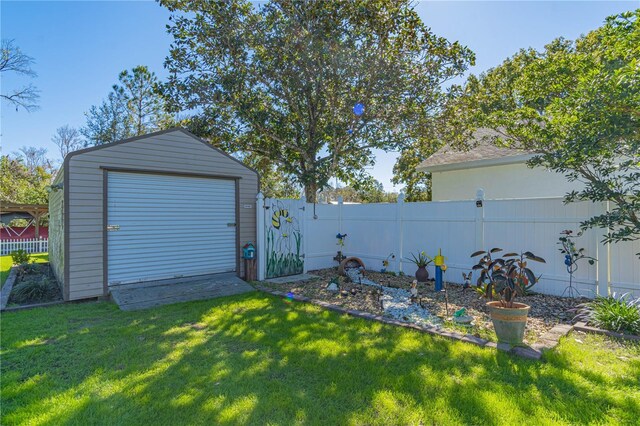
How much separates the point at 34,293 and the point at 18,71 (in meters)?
14.8

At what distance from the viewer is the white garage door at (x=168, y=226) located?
615 centimetres

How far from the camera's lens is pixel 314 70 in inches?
341

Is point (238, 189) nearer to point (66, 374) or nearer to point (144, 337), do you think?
point (144, 337)

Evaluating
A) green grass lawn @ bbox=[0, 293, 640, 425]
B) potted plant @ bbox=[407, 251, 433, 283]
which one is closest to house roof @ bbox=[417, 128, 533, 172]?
potted plant @ bbox=[407, 251, 433, 283]

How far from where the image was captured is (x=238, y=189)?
7.61 metres

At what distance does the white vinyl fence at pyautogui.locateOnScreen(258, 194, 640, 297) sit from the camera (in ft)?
16.7

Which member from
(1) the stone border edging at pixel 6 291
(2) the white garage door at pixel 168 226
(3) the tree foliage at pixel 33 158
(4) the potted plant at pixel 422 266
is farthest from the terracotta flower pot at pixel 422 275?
(3) the tree foliage at pixel 33 158

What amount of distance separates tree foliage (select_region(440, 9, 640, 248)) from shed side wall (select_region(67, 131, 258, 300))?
6037 mm

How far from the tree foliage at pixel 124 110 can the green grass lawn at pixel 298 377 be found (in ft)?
54.2

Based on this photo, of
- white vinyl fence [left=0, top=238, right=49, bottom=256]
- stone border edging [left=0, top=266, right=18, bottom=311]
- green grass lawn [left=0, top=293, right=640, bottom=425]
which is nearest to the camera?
green grass lawn [left=0, top=293, right=640, bottom=425]

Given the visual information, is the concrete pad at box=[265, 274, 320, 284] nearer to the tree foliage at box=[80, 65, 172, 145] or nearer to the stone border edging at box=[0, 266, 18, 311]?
the stone border edging at box=[0, 266, 18, 311]

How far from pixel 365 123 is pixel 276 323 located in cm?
671

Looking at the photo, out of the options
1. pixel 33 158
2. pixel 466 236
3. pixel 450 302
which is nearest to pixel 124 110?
pixel 33 158

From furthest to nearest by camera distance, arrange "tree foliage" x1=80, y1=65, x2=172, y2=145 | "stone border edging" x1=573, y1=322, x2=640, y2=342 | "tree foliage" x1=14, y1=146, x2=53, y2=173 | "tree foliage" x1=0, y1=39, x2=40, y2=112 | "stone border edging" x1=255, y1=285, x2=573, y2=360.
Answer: "tree foliage" x1=14, y1=146, x2=53, y2=173 < "tree foliage" x1=80, y1=65, x2=172, y2=145 < "tree foliage" x1=0, y1=39, x2=40, y2=112 < "stone border edging" x1=573, y1=322, x2=640, y2=342 < "stone border edging" x1=255, y1=285, x2=573, y2=360
